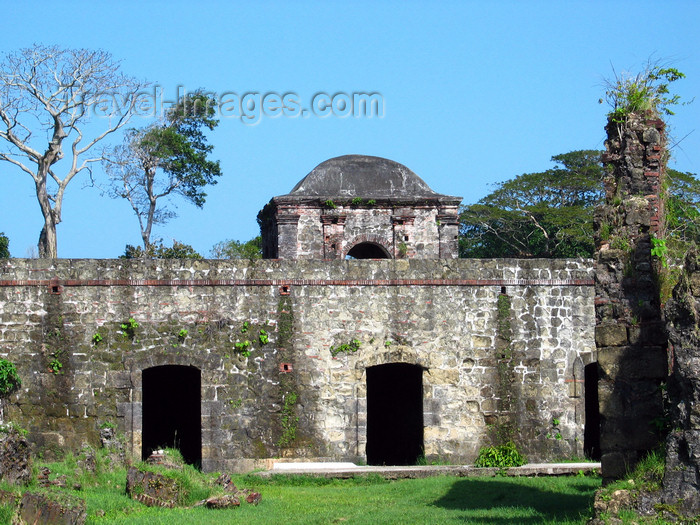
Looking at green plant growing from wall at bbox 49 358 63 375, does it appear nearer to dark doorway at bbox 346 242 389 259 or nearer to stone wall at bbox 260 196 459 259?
stone wall at bbox 260 196 459 259

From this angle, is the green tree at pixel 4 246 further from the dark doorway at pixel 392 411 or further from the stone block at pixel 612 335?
the stone block at pixel 612 335

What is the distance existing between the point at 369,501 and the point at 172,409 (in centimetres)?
774

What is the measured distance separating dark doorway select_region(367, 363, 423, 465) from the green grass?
15.0 ft

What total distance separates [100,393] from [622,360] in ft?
28.3

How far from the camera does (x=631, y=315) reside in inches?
379

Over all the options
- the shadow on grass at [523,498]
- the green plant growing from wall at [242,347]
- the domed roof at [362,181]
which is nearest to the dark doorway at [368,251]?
the domed roof at [362,181]

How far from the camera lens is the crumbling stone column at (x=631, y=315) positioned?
9492 millimetres

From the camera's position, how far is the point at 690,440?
26.8 ft

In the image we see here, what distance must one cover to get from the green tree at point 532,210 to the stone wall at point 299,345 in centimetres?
2230

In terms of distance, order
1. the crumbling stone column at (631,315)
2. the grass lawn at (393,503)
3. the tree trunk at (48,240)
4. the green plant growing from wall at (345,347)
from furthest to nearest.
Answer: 1. the tree trunk at (48,240)
2. the green plant growing from wall at (345,347)
3. the grass lawn at (393,503)
4. the crumbling stone column at (631,315)

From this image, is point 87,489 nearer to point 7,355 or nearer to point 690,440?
point 7,355

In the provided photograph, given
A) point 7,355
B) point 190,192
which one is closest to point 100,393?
point 7,355

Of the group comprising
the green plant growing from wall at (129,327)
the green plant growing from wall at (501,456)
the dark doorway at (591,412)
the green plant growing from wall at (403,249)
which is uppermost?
the green plant growing from wall at (403,249)

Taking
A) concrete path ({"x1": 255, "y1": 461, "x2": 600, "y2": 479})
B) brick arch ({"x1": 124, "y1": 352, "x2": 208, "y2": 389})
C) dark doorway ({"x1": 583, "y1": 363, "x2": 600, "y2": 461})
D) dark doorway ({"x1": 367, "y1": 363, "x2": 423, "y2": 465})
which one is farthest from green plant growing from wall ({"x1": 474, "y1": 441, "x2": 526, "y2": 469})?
brick arch ({"x1": 124, "y1": 352, "x2": 208, "y2": 389})
